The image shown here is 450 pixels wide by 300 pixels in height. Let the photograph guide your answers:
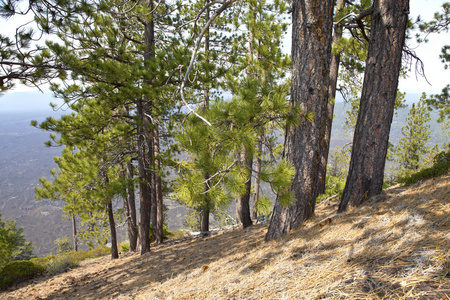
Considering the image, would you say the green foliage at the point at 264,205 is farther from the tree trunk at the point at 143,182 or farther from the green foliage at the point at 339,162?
the green foliage at the point at 339,162

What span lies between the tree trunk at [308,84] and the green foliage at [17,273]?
878 centimetres

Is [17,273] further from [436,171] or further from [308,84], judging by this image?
[436,171]

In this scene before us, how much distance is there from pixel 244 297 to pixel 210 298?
35 cm

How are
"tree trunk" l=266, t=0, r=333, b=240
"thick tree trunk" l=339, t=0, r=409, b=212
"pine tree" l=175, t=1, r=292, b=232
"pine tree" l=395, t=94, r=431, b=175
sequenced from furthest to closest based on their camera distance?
"pine tree" l=395, t=94, r=431, b=175 < "thick tree trunk" l=339, t=0, r=409, b=212 < "tree trunk" l=266, t=0, r=333, b=240 < "pine tree" l=175, t=1, r=292, b=232

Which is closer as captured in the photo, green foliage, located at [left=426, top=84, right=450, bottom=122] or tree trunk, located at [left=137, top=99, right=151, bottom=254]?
tree trunk, located at [left=137, top=99, right=151, bottom=254]

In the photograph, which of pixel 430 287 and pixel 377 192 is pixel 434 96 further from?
pixel 430 287

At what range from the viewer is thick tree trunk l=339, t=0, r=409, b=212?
3814mm

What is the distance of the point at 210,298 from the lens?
2.24m

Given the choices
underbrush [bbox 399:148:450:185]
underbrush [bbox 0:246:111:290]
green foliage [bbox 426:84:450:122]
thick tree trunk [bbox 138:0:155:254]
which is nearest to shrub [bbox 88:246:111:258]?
underbrush [bbox 0:246:111:290]

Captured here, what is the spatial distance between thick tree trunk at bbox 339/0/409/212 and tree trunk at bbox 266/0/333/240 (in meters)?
0.88

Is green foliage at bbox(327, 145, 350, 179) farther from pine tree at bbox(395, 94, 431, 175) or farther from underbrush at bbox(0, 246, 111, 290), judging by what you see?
underbrush at bbox(0, 246, 111, 290)

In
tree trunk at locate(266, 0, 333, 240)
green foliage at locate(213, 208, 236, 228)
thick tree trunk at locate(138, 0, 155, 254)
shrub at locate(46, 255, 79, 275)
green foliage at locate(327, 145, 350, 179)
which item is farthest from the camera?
green foliage at locate(327, 145, 350, 179)

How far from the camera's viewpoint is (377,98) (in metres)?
3.89

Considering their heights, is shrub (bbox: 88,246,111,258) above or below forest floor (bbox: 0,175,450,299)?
below
